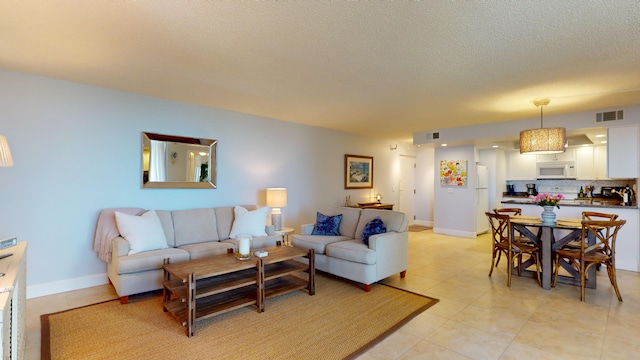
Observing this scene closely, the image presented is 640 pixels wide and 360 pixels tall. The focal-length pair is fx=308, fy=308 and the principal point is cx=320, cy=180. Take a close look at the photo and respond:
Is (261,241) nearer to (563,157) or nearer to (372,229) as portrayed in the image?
(372,229)

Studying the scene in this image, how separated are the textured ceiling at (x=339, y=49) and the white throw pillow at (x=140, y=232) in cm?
154

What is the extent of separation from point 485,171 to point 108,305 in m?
7.37

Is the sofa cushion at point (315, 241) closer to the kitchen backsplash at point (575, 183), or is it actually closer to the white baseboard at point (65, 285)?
the white baseboard at point (65, 285)

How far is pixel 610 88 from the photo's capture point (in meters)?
3.54

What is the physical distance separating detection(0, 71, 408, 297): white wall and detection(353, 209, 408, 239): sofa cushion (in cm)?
199

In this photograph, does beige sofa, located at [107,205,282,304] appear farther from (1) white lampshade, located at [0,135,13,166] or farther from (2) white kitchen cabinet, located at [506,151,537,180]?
(2) white kitchen cabinet, located at [506,151,537,180]

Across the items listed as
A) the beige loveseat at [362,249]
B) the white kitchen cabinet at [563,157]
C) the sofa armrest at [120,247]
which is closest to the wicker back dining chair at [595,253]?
the beige loveseat at [362,249]

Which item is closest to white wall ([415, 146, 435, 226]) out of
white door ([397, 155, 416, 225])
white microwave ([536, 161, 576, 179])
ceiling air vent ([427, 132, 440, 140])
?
white door ([397, 155, 416, 225])

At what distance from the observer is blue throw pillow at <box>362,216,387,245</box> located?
3.84 metres

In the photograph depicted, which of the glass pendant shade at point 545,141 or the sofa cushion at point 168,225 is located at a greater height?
the glass pendant shade at point 545,141

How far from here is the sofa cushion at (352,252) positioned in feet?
11.5

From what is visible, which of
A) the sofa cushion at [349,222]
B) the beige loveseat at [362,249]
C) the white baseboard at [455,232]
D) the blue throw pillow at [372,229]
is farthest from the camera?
the white baseboard at [455,232]

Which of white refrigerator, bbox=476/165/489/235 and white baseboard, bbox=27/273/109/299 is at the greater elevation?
white refrigerator, bbox=476/165/489/235

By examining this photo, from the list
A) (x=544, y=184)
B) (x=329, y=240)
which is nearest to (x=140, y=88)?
(x=329, y=240)
